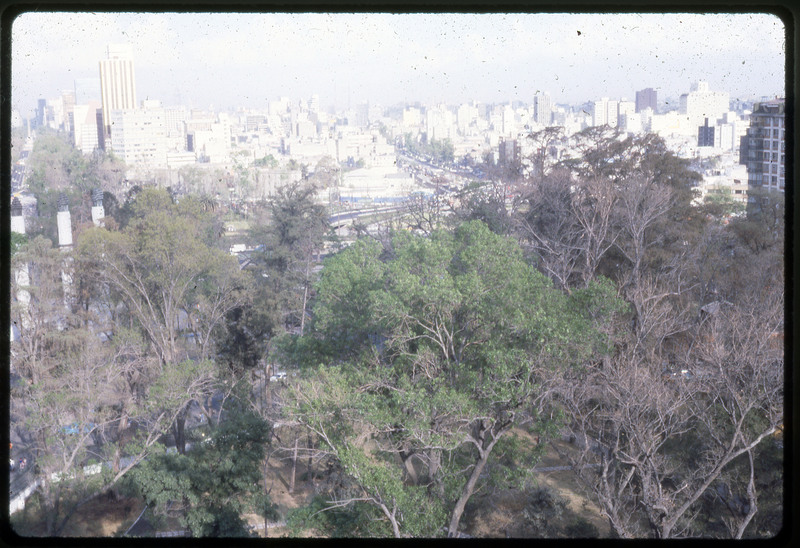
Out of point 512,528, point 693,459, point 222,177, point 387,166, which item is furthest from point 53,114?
point 693,459

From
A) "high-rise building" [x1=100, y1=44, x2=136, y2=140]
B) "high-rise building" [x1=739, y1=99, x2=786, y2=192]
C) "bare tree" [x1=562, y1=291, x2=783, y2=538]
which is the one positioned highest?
"high-rise building" [x1=100, y1=44, x2=136, y2=140]

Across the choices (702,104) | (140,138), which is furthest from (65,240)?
(702,104)

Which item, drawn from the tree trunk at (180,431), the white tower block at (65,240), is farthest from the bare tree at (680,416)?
the white tower block at (65,240)

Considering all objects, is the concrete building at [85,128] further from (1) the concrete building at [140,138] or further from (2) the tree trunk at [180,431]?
(2) the tree trunk at [180,431]

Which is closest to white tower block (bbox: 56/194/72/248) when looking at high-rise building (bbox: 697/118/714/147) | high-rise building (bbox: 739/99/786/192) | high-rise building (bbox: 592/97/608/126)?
high-rise building (bbox: 592/97/608/126)

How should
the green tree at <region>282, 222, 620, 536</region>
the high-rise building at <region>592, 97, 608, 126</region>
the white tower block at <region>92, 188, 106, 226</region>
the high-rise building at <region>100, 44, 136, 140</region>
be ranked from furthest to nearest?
the white tower block at <region>92, 188, 106, 226</region> < the high-rise building at <region>592, 97, 608, 126</region> < the high-rise building at <region>100, 44, 136, 140</region> < the green tree at <region>282, 222, 620, 536</region>

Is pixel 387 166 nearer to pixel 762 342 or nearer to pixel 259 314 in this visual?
pixel 259 314

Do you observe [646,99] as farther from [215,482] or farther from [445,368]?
[215,482]

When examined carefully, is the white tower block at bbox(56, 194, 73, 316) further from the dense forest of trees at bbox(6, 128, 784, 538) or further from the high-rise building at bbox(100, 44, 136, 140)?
the high-rise building at bbox(100, 44, 136, 140)
